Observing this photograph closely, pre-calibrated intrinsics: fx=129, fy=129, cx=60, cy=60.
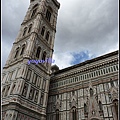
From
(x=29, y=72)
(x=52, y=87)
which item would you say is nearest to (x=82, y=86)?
(x=52, y=87)

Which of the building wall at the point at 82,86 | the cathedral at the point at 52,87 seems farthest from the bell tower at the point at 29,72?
the building wall at the point at 82,86

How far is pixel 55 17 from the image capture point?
35.4 meters

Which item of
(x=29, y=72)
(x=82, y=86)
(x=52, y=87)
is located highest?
(x=29, y=72)

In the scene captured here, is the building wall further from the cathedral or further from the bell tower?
the bell tower

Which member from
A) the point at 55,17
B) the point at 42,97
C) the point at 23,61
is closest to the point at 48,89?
the point at 42,97

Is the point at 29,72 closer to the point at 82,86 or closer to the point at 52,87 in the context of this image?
the point at 52,87

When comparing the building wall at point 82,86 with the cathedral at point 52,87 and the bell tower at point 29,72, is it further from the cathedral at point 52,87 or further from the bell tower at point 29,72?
→ the bell tower at point 29,72

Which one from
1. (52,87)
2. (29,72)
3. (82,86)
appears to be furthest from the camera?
(52,87)

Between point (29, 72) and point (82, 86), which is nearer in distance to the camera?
point (82, 86)

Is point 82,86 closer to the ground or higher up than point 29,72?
closer to the ground

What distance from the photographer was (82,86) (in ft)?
65.4

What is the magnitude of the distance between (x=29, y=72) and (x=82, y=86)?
338 inches

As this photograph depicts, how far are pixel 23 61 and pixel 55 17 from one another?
63.5ft

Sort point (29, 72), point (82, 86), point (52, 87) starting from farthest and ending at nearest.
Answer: point (52, 87)
point (29, 72)
point (82, 86)
